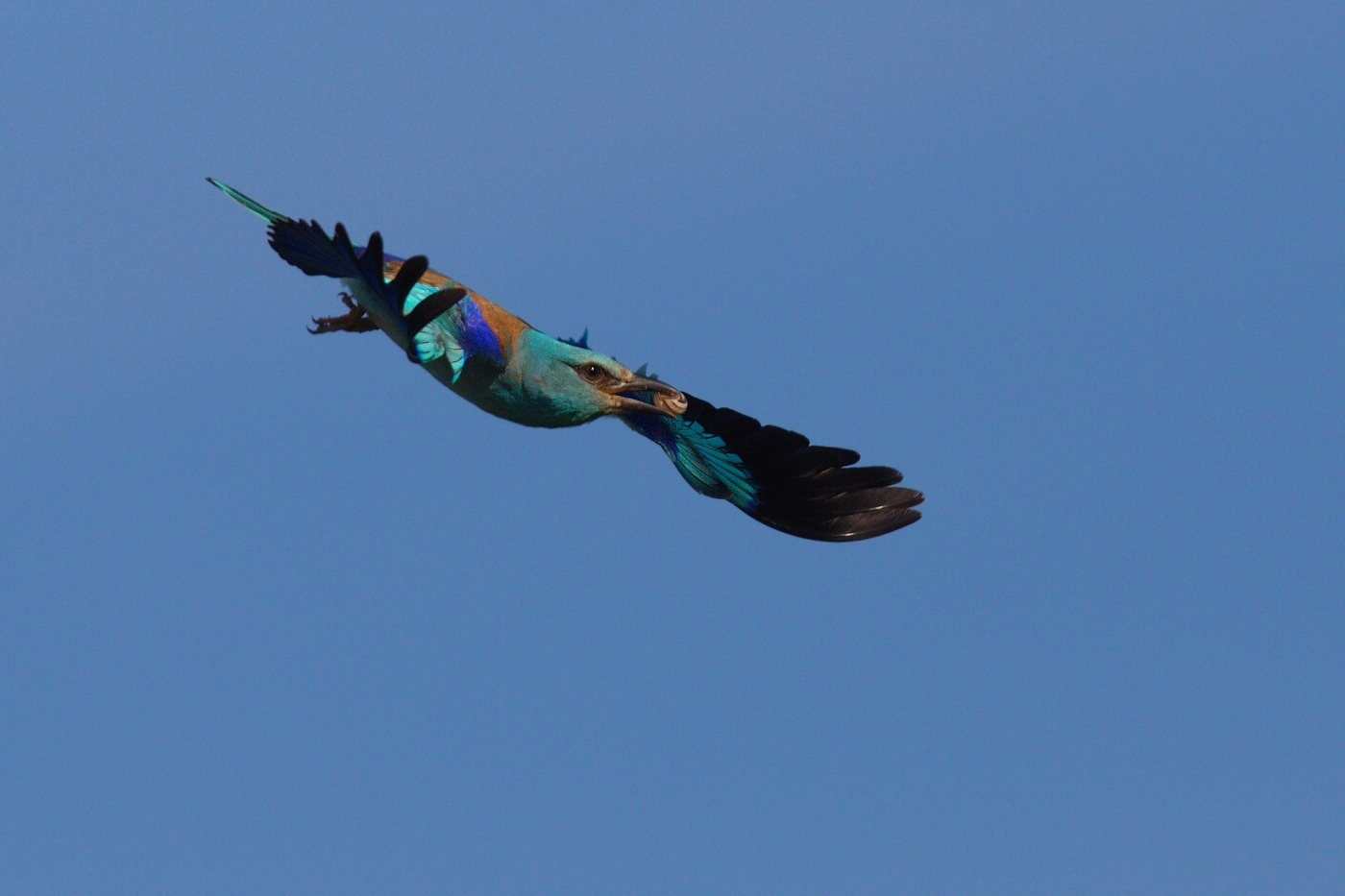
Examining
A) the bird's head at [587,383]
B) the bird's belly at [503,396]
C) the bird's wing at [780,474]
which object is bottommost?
the bird's belly at [503,396]

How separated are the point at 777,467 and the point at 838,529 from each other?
736 mm

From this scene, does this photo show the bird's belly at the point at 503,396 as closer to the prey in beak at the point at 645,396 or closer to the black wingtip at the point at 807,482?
the prey in beak at the point at 645,396

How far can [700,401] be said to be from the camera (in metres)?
17.0

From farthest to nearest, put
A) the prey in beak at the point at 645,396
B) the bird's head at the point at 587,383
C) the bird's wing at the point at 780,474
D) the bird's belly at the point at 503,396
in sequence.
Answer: the bird's wing at the point at 780,474, the prey in beak at the point at 645,396, the bird's head at the point at 587,383, the bird's belly at the point at 503,396

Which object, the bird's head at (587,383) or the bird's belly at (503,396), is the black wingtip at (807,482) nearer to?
the bird's head at (587,383)

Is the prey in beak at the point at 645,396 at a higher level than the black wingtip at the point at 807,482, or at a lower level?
lower

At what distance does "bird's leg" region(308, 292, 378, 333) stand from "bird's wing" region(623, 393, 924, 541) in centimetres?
264

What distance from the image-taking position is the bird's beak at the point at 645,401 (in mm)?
15297

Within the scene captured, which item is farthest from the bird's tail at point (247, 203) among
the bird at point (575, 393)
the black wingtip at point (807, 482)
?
the black wingtip at point (807, 482)

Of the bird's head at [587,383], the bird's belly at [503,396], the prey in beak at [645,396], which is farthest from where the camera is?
the prey in beak at [645,396]

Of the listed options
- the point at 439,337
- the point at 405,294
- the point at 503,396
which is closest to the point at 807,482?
the point at 503,396

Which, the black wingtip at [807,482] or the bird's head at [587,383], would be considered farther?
the black wingtip at [807,482]

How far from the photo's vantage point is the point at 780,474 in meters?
17.2

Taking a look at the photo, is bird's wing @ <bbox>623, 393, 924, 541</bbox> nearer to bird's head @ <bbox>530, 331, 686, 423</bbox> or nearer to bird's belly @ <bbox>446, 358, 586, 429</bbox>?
bird's head @ <bbox>530, 331, 686, 423</bbox>
